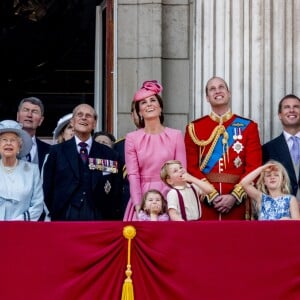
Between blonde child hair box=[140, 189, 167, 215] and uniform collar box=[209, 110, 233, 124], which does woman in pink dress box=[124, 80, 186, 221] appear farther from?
uniform collar box=[209, 110, 233, 124]

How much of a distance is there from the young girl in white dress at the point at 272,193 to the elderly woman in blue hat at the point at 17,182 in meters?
1.85

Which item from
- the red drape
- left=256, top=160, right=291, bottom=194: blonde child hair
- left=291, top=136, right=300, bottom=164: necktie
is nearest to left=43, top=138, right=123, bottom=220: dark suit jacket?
the red drape

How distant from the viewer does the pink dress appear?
462 inches

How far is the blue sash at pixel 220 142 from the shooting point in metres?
12.3

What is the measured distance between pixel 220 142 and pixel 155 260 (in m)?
2.03

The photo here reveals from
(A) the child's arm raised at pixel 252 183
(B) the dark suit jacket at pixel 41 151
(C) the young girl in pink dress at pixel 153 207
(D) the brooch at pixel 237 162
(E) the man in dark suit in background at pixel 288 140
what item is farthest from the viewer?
(B) the dark suit jacket at pixel 41 151

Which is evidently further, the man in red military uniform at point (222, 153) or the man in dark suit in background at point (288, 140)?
the man in dark suit in background at point (288, 140)

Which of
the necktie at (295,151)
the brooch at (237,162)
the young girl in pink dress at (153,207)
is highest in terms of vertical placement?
the necktie at (295,151)

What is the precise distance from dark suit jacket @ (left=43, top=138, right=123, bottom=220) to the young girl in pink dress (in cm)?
60

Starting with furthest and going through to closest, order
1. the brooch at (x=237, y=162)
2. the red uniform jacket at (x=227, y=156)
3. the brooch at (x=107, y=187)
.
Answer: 1. the brooch at (x=237, y=162)
2. the red uniform jacket at (x=227, y=156)
3. the brooch at (x=107, y=187)

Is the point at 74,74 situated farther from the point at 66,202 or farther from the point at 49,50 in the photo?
the point at 66,202

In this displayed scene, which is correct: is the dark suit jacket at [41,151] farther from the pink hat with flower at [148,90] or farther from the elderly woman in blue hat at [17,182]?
the pink hat with flower at [148,90]

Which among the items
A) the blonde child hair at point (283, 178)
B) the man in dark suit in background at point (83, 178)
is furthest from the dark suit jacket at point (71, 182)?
the blonde child hair at point (283, 178)

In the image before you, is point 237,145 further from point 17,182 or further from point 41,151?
point 17,182
